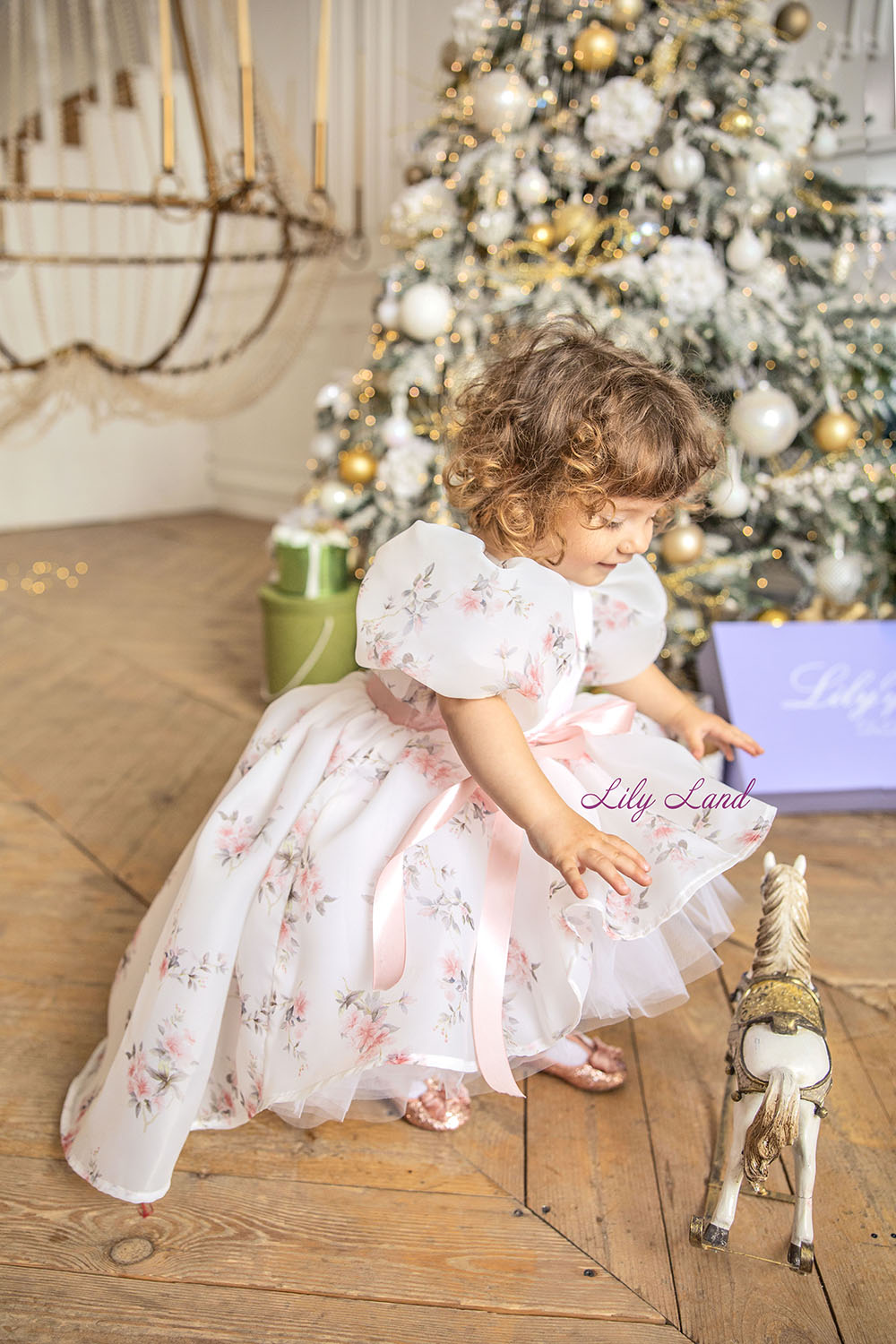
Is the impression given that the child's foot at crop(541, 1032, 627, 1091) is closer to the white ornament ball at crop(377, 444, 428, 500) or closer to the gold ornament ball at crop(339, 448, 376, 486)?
the white ornament ball at crop(377, 444, 428, 500)

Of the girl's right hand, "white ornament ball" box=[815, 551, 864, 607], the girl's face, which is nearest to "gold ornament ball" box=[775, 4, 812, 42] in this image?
"white ornament ball" box=[815, 551, 864, 607]

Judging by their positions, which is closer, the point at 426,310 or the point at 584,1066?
the point at 584,1066

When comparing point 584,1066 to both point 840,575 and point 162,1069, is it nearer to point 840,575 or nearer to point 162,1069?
point 162,1069

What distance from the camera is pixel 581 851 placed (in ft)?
2.72

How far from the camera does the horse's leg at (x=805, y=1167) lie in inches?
32.6

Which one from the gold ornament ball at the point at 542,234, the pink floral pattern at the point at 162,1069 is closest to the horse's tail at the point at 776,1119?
the pink floral pattern at the point at 162,1069

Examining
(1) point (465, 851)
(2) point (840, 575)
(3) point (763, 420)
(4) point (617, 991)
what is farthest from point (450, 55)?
(4) point (617, 991)

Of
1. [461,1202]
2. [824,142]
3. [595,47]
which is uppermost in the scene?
[595,47]

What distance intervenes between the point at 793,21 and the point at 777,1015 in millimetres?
1992

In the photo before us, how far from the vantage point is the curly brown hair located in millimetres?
955

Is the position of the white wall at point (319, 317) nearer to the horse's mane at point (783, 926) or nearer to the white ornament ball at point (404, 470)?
the white ornament ball at point (404, 470)

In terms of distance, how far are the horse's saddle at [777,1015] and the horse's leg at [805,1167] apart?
0.04 ft

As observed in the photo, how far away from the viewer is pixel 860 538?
1960mm

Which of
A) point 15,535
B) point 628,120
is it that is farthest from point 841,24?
point 15,535
